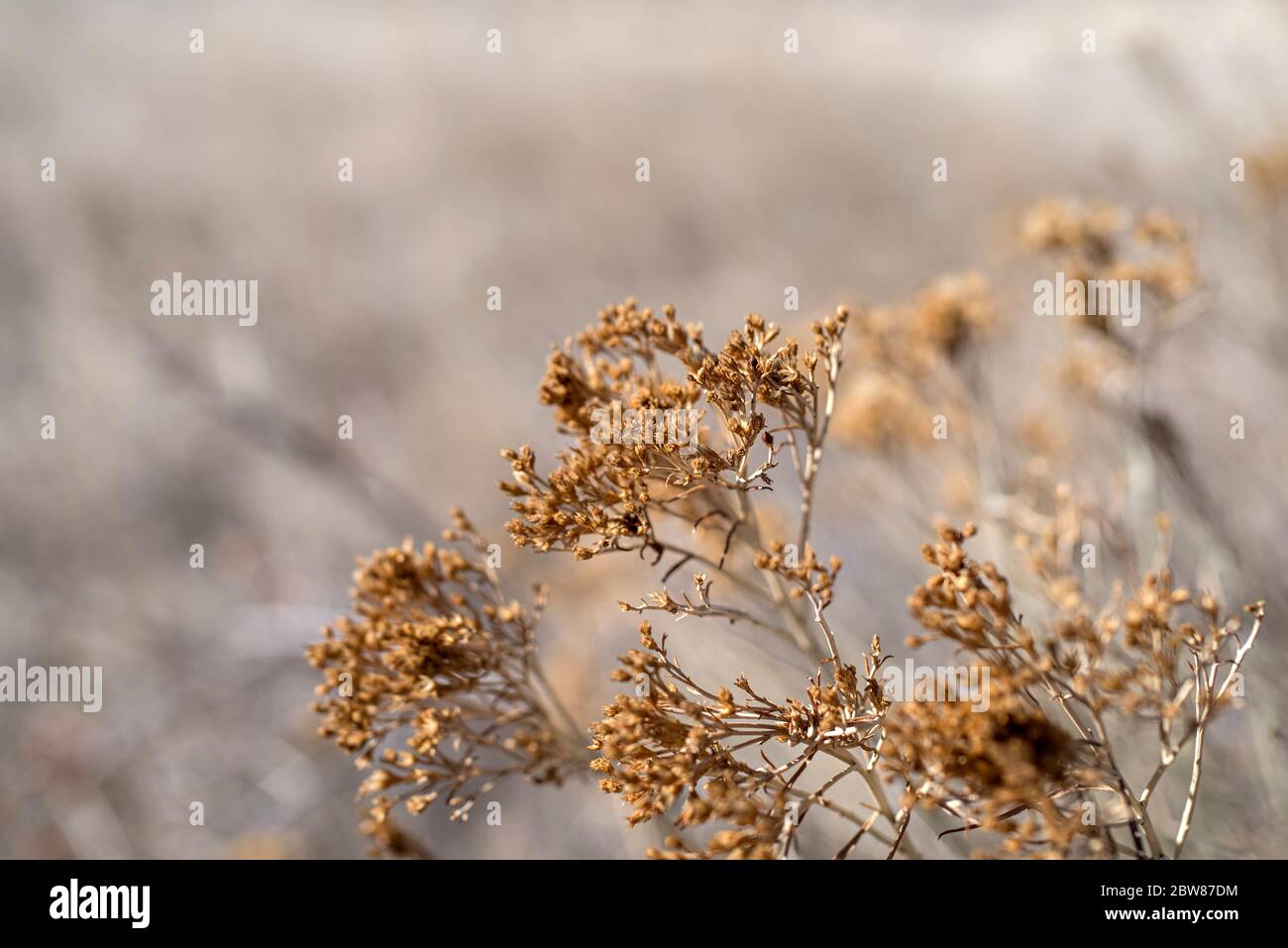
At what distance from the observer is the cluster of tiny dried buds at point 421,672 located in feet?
5.85

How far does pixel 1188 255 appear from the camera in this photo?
9.69ft

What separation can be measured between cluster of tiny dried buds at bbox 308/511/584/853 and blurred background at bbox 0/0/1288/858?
1.70 metres

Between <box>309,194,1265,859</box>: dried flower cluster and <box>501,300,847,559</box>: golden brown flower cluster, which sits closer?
<box>309,194,1265,859</box>: dried flower cluster

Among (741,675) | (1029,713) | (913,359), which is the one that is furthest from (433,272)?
(1029,713)

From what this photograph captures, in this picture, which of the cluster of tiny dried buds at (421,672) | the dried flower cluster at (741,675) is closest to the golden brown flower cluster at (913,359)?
the dried flower cluster at (741,675)

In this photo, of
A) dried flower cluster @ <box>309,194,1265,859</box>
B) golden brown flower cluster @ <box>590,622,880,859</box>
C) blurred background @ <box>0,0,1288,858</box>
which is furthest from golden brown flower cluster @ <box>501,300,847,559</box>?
blurred background @ <box>0,0,1288,858</box>

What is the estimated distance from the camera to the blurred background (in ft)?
17.0

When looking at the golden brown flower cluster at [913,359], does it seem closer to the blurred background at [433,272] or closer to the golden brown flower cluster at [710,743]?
A: the blurred background at [433,272]

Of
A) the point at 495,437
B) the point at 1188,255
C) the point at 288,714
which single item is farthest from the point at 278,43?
the point at 1188,255

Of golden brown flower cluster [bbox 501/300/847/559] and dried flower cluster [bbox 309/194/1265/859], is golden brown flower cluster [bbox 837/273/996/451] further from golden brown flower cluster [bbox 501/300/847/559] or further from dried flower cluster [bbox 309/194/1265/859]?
golden brown flower cluster [bbox 501/300/847/559]

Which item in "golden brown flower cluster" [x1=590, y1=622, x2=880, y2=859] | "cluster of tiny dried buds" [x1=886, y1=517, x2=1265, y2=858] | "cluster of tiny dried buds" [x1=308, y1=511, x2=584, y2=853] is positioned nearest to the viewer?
"cluster of tiny dried buds" [x1=886, y1=517, x2=1265, y2=858]

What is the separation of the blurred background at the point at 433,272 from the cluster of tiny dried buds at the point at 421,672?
1.70 meters

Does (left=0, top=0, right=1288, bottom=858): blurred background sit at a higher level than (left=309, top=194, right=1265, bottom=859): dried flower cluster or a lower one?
higher
